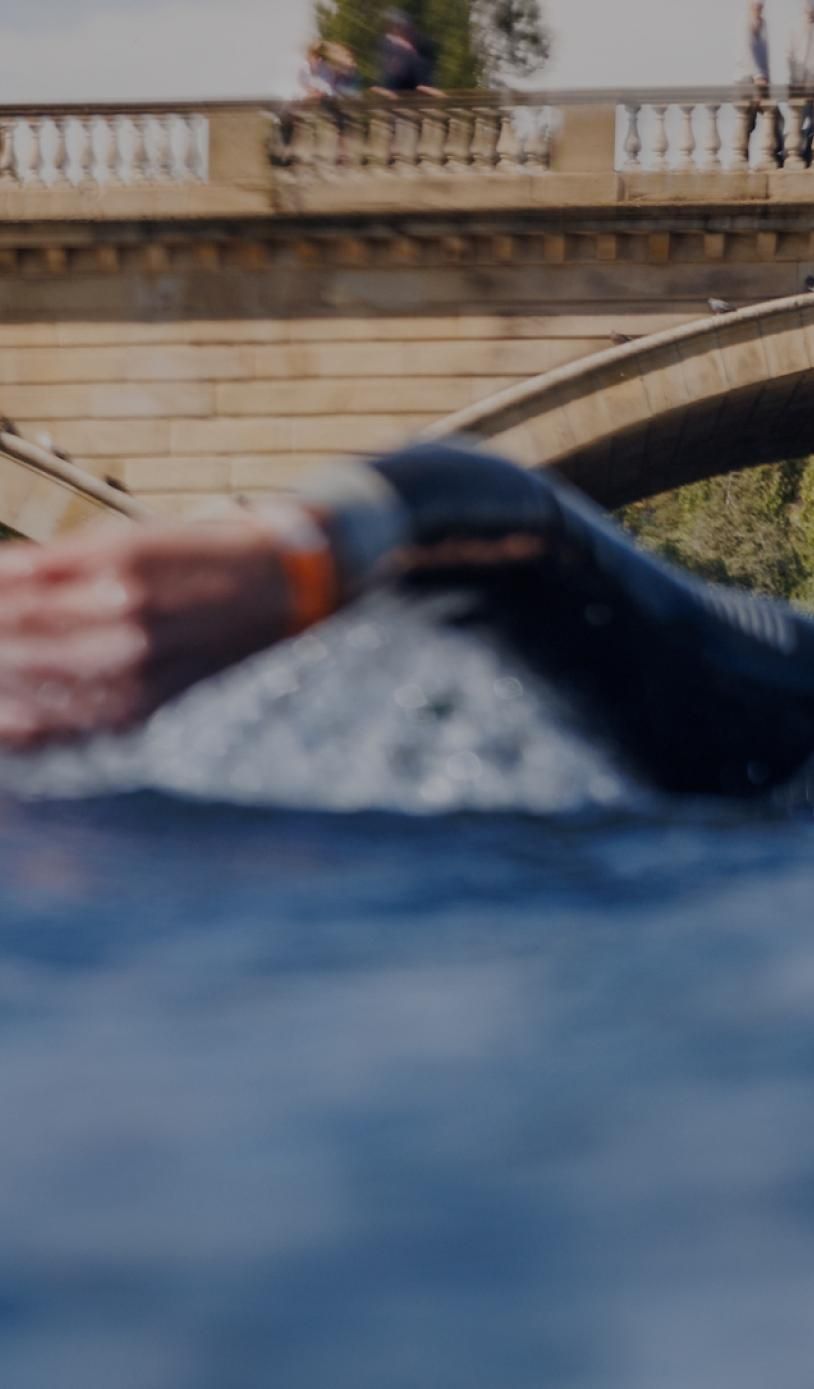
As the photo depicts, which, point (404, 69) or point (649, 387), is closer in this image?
point (404, 69)

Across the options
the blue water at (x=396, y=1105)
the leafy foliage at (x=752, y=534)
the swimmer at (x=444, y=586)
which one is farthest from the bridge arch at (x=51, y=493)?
the leafy foliage at (x=752, y=534)

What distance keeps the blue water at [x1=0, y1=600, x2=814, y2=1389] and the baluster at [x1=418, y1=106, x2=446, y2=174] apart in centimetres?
1209

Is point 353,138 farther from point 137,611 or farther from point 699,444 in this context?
point 137,611

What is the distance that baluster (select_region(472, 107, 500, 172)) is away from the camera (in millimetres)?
14734

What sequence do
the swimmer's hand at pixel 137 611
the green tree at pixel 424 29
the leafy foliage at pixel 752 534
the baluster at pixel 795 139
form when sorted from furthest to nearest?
the leafy foliage at pixel 752 534 → the green tree at pixel 424 29 → the baluster at pixel 795 139 → the swimmer's hand at pixel 137 611

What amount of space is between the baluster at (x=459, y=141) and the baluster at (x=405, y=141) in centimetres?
23

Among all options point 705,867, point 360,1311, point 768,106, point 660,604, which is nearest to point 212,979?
point 360,1311

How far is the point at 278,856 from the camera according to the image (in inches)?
122

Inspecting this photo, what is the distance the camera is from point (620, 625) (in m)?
3.84

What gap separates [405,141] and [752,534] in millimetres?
24371

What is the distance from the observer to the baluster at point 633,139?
14.5 meters

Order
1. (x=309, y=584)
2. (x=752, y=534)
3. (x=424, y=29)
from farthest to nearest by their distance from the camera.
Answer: (x=752, y=534)
(x=424, y=29)
(x=309, y=584)

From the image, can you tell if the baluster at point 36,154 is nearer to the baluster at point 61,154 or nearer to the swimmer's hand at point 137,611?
the baluster at point 61,154

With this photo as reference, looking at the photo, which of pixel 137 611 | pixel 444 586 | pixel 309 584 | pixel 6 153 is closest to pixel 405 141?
pixel 6 153
